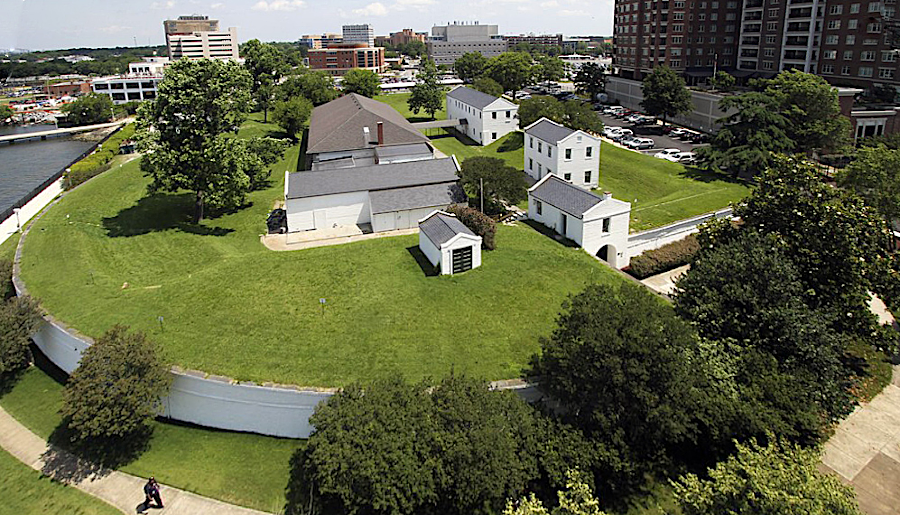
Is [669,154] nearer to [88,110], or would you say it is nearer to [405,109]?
[405,109]

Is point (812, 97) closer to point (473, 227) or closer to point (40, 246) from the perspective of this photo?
point (473, 227)

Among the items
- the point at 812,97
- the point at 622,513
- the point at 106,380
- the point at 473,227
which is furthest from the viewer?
the point at 812,97

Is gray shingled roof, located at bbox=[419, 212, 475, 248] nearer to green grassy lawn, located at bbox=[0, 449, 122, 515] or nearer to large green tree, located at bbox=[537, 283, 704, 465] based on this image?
large green tree, located at bbox=[537, 283, 704, 465]

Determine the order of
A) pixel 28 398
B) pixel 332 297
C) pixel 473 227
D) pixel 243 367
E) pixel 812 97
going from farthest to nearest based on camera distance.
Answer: pixel 812 97, pixel 473 227, pixel 332 297, pixel 28 398, pixel 243 367

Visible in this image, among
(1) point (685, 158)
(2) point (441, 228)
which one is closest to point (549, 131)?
(1) point (685, 158)

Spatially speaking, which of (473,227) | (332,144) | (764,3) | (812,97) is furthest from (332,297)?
(764,3)

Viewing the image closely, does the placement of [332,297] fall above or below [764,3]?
below

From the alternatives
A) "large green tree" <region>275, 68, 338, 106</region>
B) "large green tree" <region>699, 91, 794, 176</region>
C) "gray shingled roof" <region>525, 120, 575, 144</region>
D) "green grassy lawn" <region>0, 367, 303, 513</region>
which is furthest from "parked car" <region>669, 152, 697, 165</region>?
"large green tree" <region>275, 68, 338, 106</region>
